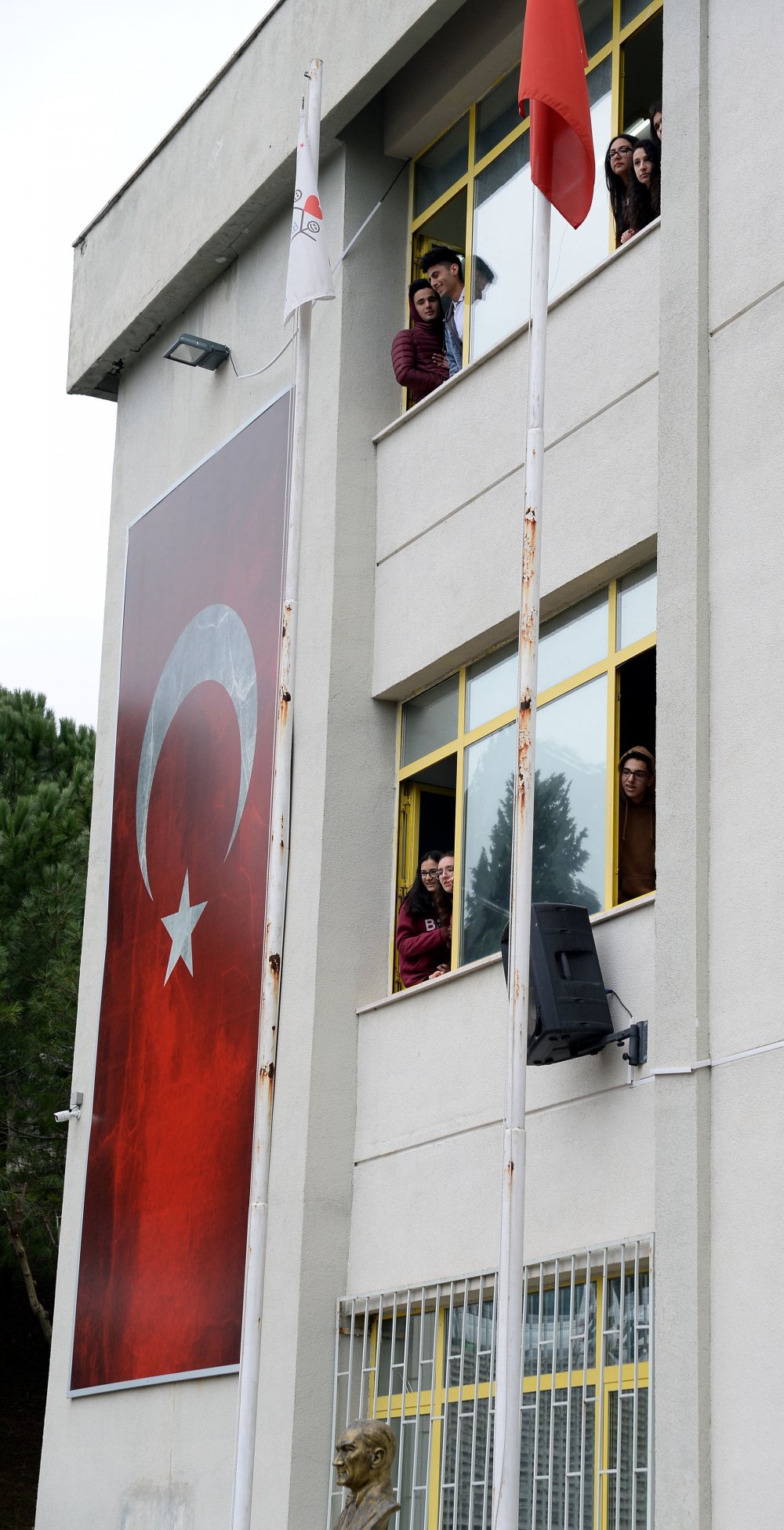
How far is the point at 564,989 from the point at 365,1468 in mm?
2263

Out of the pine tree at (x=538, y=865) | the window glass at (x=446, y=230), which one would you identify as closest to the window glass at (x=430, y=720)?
the pine tree at (x=538, y=865)

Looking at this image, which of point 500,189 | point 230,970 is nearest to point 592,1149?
point 230,970

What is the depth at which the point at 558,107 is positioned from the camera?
9062mm

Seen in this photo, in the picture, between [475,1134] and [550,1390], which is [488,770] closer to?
[475,1134]

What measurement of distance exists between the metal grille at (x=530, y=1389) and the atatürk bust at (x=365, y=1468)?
743mm

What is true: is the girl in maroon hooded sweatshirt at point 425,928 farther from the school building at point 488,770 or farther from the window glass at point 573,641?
the window glass at point 573,641

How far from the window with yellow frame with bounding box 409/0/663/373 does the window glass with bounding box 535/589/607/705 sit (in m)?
1.89

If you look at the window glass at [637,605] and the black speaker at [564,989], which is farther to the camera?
the window glass at [637,605]

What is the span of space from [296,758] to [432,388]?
96.9 inches

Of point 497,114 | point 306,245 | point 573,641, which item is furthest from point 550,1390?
point 497,114

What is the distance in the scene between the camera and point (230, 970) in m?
12.4

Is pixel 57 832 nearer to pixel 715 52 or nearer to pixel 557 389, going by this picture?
pixel 557 389

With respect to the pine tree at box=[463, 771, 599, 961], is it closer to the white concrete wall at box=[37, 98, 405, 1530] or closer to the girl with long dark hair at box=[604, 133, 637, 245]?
the white concrete wall at box=[37, 98, 405, 1530]

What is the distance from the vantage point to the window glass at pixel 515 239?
36.0 feet
